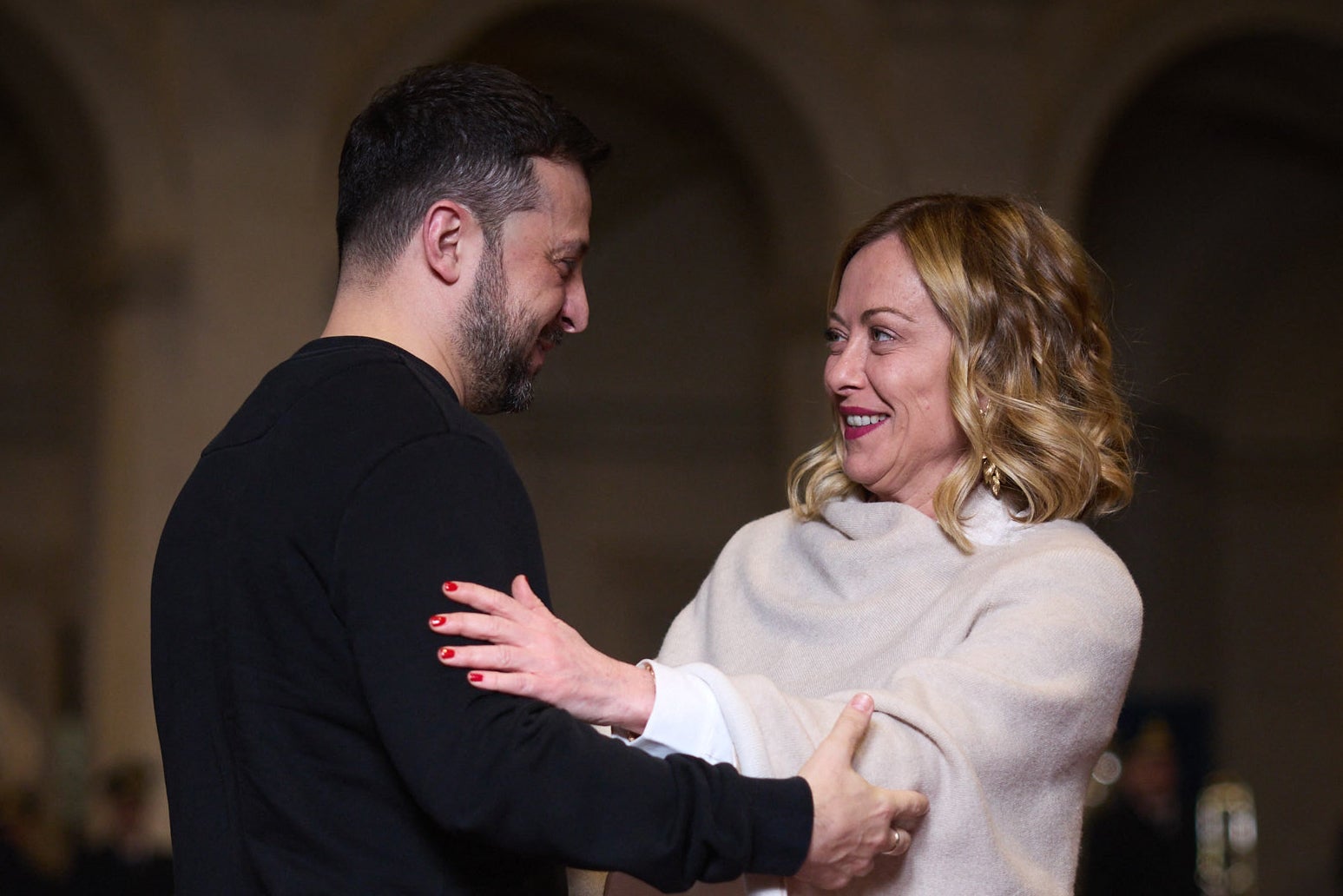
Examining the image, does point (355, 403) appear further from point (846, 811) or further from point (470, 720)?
point (846, 811)

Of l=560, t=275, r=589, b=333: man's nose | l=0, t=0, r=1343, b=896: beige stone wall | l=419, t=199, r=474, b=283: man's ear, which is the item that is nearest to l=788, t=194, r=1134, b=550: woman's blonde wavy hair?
l=560, t=275, r=589, b=333: man's nose

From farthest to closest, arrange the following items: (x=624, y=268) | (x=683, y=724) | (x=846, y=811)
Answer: (x=624, y=268), (x=683, y=724), (x=846, y=811)

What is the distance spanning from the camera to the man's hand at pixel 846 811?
2229mm

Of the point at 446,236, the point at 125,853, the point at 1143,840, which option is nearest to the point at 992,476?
the point at 446,236

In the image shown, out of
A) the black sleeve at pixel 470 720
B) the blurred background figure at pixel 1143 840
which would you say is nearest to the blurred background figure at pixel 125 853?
the blurred background figure at pixel 1143 840

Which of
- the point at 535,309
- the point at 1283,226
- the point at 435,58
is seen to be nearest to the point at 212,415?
the point at 435,58

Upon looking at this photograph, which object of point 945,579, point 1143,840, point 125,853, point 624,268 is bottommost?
point 125,853

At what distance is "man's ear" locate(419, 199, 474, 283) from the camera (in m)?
2.28

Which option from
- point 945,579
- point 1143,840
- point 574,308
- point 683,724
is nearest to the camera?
point 683,724

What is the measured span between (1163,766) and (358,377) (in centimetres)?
686

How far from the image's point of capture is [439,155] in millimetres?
2324

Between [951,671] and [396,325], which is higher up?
[396,325]

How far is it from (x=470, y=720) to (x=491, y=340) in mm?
617

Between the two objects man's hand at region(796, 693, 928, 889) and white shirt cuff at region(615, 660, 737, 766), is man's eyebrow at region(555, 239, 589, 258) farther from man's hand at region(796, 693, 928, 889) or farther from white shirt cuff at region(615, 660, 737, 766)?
man's hand at region(796, 693, 928, 889)
